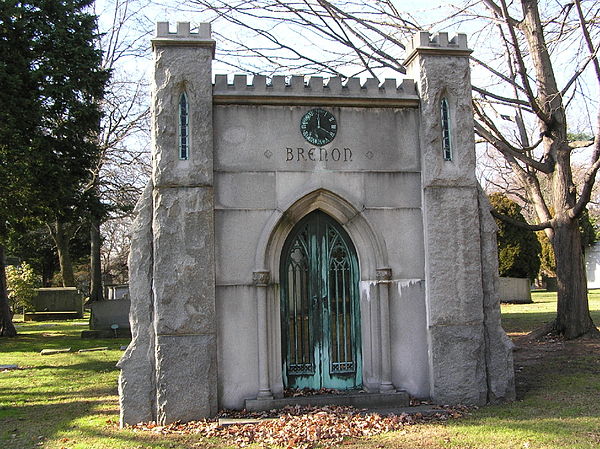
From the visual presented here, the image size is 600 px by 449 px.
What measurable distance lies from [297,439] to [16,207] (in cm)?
1125

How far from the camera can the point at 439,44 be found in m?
8.15

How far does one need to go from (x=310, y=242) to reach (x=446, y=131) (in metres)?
2.34

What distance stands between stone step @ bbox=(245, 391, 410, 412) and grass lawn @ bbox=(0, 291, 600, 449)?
77 cm

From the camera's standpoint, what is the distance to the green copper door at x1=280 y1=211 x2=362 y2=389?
7988 millimetres

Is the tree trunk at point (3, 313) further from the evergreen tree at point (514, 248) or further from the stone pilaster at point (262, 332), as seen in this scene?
the evergreen tree at point (514, 248)

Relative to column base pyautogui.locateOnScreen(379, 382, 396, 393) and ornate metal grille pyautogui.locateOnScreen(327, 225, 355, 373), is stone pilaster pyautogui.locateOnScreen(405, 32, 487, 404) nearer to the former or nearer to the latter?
column base pyautogui.locateOnScreen(379, 382, 396, 393)

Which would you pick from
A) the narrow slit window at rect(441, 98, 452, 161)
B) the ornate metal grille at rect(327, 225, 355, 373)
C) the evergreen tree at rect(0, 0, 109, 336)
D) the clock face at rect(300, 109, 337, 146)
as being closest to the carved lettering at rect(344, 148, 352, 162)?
the clock face at rect(300, 109, 337, 146)

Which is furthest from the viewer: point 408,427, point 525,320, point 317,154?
point 525,320

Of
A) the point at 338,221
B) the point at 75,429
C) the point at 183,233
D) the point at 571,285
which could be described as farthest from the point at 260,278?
the point at 571,285

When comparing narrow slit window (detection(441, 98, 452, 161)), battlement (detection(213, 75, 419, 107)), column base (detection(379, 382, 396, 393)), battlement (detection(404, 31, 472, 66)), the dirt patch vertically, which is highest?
battlement (detection(404, 31, 472, 66))

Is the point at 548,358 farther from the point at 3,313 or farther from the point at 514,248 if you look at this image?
the point at 514,248

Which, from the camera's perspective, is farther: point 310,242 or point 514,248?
point 514,248

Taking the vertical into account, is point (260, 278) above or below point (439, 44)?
below

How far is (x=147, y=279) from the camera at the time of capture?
7430 mm
